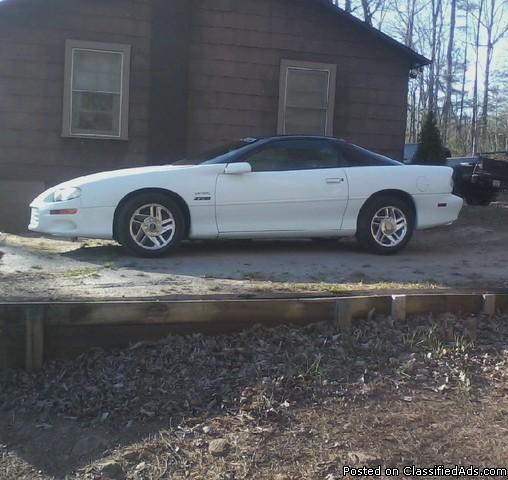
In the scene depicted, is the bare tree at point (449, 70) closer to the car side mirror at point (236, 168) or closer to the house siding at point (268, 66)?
the house siding at point (268, 66)

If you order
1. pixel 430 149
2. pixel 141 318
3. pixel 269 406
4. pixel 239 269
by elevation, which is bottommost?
pixel 269 406

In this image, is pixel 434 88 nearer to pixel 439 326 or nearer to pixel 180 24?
pixel 180 24

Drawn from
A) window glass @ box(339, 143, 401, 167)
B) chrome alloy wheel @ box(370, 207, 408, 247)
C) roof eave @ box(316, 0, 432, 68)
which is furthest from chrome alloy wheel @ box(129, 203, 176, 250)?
roof eave @ box(316, 0, 432, 68)

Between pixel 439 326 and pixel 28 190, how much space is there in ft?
25.1

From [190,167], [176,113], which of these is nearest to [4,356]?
[190,167]

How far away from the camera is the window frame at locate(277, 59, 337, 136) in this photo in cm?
1148

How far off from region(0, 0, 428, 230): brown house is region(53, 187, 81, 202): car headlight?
3.75m

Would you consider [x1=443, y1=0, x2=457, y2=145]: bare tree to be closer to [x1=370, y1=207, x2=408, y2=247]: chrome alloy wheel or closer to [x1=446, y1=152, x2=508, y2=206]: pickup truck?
[x1=446, y1=152, x2=508, y2=206]: pickup truck

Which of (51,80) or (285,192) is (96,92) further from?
(285,192)

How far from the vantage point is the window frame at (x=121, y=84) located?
10609mm

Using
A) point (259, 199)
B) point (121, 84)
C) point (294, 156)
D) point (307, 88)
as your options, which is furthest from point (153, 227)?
point (307, 88)

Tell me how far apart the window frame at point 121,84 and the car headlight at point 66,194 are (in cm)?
404

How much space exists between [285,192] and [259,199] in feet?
1.01

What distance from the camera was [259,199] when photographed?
7.28 meters
